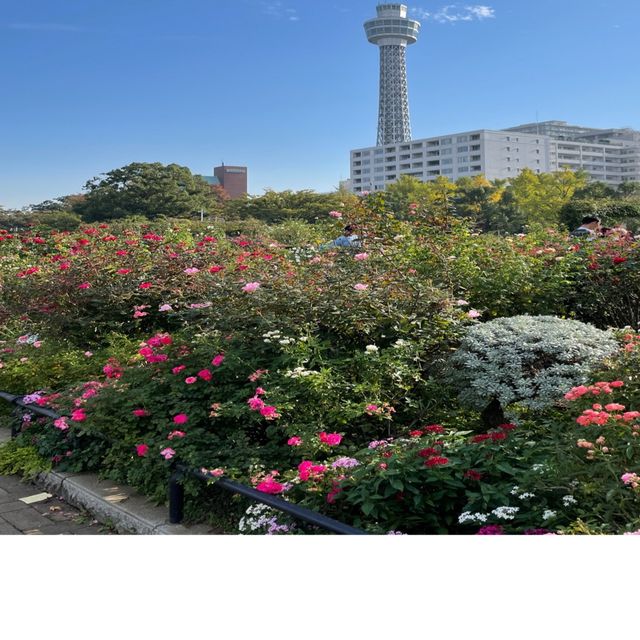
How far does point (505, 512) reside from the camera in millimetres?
2068

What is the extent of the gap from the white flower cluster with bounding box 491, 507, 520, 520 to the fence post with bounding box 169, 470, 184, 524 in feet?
3.68

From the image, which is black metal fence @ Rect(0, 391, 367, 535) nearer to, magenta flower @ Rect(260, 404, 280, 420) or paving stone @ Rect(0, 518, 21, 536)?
magenta flower @ Rect(260, 404, 280, 420)

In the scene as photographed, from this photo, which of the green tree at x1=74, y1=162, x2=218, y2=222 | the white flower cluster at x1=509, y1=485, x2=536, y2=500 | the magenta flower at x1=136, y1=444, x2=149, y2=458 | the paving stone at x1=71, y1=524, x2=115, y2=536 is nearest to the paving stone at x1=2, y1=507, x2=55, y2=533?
the paving stone at x1=71, y1=524, x2=115, y2=536

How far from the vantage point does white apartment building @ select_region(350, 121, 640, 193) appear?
169 feet

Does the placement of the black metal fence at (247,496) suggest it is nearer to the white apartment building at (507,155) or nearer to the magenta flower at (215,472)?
the magenta flower at (215,472)

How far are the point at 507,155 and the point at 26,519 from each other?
63.2m

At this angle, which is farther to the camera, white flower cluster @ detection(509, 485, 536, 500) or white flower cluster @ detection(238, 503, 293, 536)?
white flower cluster @ detection(238, 503, 293, 536)

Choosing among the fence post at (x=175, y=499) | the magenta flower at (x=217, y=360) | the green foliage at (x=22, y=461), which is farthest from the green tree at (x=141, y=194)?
the fence post at (x=175, y=499)

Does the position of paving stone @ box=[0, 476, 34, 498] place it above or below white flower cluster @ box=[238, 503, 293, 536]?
below

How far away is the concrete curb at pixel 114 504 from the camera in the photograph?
2.61 m

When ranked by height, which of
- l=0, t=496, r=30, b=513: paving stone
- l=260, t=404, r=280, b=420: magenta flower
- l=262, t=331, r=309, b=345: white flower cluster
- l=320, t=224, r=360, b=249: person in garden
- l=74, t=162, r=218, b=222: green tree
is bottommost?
l=0, t=496, r=30, b=513: paving stone

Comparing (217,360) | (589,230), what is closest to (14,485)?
(217,360)

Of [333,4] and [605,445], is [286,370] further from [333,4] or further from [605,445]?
[333,4]
